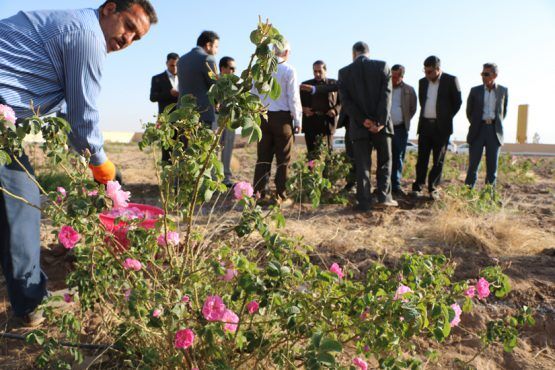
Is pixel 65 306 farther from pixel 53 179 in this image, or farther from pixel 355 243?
pixel 53 179

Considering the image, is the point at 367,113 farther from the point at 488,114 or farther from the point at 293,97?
the point at 488,114

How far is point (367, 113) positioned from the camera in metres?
5.01

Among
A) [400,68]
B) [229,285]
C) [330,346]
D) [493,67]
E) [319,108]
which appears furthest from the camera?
[400,68]

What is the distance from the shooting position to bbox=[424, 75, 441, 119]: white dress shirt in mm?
5852

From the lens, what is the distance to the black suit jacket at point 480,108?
5.80 meters

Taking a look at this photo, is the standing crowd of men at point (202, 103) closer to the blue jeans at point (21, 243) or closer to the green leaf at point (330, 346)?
the blue jeans at point (21, 243)

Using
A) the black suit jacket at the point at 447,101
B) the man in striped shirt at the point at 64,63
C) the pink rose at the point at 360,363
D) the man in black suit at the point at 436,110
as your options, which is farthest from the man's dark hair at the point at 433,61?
the pink rose at the point at 360,363

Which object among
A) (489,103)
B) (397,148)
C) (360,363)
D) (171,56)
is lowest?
(360,363)

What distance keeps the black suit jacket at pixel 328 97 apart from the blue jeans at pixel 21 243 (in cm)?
409

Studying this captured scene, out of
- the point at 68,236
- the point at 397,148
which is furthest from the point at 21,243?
the point at 397,148

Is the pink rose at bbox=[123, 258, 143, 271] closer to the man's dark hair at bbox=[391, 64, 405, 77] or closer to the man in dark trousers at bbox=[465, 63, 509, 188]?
the man in dark trousers at bbox=[465, 63, 509, 188]

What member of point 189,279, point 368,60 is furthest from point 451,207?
point 189,279

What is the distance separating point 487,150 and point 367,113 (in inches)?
71.4

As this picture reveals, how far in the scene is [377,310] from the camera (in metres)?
1.39
